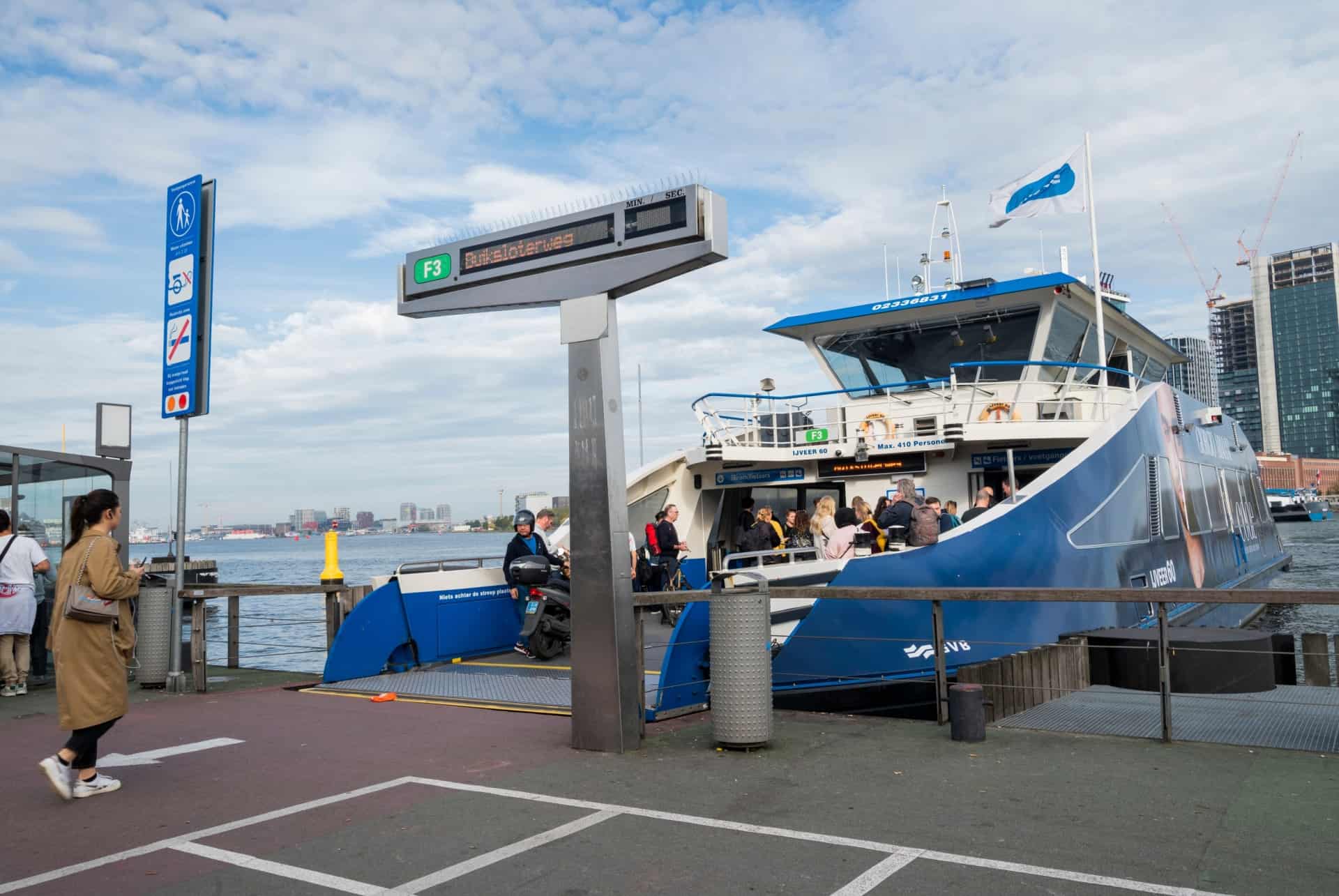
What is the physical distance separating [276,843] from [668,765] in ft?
7.47

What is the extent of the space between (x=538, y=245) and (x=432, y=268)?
2.90 ft

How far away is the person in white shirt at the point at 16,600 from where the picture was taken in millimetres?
9492

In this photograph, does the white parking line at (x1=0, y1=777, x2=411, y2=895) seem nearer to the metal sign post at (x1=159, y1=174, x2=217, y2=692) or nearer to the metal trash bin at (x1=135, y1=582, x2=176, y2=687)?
the metal sign post at (x1=159, y1=174, x2=217, y2=692)

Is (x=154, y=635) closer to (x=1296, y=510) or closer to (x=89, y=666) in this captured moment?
(x=89, y=666)

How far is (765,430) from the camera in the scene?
1522 cm

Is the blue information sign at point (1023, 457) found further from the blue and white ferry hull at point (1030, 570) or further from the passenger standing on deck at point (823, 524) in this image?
the passenger standing on deck at point (823, 524)

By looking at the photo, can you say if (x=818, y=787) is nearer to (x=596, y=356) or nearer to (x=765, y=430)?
(x=596, y=356)

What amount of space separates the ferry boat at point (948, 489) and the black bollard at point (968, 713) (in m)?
1.39

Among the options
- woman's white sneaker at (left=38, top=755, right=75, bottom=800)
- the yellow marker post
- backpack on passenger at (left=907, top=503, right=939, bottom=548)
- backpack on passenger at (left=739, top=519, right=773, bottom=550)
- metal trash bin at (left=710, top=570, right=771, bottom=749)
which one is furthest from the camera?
the yellow marker post

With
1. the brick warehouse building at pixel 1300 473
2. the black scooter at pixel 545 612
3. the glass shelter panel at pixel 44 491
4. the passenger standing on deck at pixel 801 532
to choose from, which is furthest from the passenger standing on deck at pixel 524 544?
the brick warehouse building at pixel 1300 473

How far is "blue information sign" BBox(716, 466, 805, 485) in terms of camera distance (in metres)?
14.7

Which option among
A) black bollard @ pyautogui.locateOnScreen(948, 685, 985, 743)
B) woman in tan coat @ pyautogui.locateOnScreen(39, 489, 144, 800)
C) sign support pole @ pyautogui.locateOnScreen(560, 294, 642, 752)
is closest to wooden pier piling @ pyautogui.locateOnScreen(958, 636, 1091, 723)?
black bollard @ pyautogui.locateOnScreen(948, 685, 985, 743)

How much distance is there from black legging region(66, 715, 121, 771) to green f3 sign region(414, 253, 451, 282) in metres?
3.36

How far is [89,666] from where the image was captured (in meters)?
5.71
